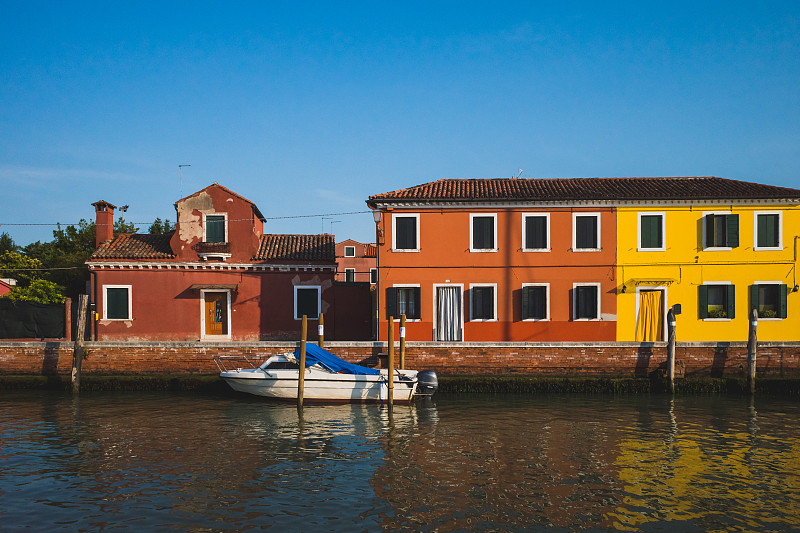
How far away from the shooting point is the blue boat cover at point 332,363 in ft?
60.7

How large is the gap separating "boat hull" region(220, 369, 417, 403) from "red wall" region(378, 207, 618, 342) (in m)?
4.88

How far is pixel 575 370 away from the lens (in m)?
19.9

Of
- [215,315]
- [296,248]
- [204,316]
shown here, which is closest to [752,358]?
[296,248]

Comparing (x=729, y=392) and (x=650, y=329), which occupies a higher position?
(x=650, y=329)

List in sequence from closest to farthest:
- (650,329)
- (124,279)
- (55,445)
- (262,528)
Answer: (262,528), (55,445), (650,329), (124,279)

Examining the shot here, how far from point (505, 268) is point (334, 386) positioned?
850cm

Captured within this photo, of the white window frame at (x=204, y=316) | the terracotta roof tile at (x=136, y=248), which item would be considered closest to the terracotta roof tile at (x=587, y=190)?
the white window frame at (x=204, y=316)

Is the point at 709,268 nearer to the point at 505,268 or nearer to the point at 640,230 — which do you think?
the point at 640,230

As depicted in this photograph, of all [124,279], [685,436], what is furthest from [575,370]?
[124,279]

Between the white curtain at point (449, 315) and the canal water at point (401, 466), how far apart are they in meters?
5.03

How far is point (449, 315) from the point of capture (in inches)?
906

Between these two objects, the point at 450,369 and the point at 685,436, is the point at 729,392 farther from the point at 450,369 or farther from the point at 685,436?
the point at 450,369

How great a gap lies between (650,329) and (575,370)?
4815 mm

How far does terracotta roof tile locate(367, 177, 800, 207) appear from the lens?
22.7 meters
